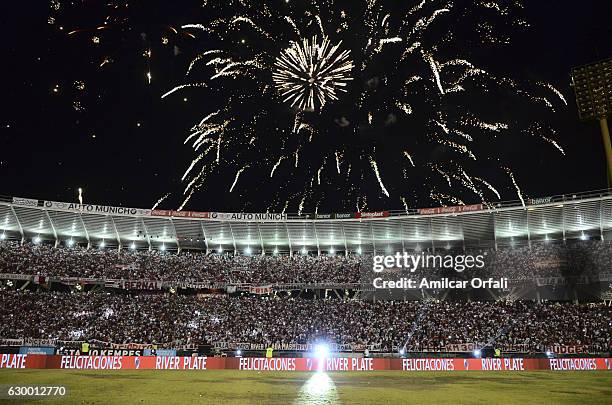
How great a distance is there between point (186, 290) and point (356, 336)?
79.6ft

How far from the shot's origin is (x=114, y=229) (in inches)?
2119

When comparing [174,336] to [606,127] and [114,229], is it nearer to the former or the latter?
[114,229]

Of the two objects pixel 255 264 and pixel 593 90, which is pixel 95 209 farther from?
pixel 593 90

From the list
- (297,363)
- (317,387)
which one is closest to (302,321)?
(297,363)

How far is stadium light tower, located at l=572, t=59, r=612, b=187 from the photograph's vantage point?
3325 centimetres

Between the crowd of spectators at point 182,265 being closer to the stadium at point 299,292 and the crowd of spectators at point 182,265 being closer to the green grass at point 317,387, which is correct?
the stadium at point 299,292

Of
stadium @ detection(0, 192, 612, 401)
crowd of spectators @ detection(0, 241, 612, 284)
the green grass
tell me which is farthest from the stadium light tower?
the green grass

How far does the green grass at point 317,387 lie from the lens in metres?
19.1

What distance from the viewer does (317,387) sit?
23344 mm

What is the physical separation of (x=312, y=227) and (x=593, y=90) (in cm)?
2961

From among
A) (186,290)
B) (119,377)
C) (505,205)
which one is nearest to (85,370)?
(119,377)

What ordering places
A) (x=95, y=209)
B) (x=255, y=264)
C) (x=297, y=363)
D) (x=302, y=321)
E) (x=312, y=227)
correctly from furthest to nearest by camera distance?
1. (x=255, y=264)
2. (x=312, y=227)
3. (x=95, y=209)
4. (x=302, y=321)
5. (x=297, y=363)

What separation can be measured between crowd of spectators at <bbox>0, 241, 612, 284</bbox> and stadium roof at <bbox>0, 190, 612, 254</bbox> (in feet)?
5.13

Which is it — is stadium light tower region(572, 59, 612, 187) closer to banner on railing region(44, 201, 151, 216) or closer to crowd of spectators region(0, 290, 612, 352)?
crowd of spectators region(0, 290, 612, 352)
